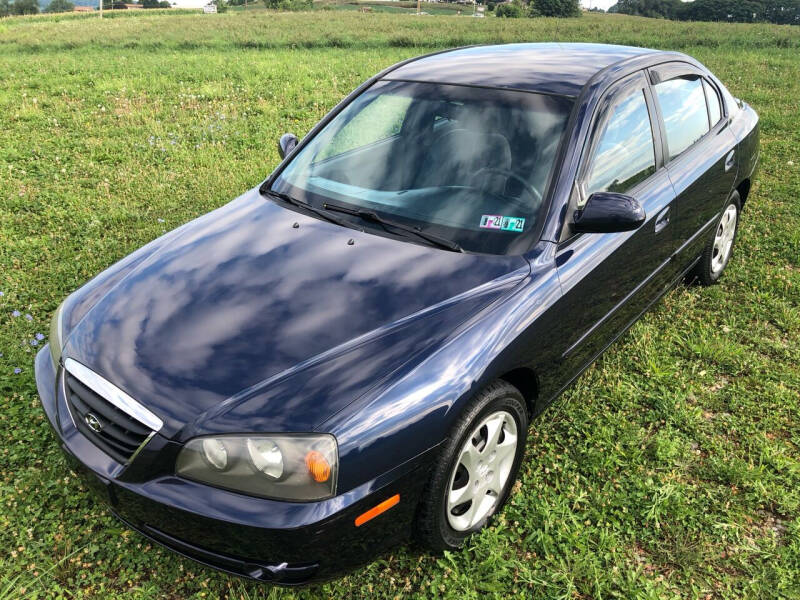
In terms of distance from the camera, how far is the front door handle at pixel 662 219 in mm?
3312

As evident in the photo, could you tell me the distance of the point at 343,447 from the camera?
193 cm

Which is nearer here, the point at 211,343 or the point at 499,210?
the point at 211,343

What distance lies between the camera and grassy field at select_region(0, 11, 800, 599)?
2465 millimetres

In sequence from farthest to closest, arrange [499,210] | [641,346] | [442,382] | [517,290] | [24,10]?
[24,10], [641,346], [499,210], [517,290], [442,382]

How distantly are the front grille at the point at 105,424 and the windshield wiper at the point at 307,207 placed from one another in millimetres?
1243

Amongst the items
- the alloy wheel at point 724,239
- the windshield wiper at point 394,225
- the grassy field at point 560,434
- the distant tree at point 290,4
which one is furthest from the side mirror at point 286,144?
the distant tree at point 290,4

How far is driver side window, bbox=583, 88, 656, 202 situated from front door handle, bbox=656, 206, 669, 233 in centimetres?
22

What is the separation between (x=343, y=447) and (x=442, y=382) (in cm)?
42

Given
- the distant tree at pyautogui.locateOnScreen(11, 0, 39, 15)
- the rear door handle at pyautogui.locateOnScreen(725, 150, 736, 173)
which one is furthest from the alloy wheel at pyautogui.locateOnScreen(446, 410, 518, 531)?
the distant tree at pyautogui.locateOnScreen(11, 0, 39, 15)

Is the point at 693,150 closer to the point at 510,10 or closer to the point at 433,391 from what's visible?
the point at 433,391

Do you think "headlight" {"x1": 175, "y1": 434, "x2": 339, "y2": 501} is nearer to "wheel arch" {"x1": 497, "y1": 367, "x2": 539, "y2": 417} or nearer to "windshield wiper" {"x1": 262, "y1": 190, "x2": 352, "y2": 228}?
"wheel arch" {"x1": 497, "y1": 367, "x2": 539, "y2": 417}

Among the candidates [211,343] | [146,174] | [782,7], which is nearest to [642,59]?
[211,343]

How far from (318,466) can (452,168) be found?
5.21 feet

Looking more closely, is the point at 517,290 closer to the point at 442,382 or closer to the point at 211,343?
the point at 442,382
